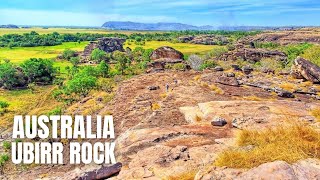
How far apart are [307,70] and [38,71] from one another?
7080 centimetres

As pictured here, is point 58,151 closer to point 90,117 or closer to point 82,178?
point 90,117

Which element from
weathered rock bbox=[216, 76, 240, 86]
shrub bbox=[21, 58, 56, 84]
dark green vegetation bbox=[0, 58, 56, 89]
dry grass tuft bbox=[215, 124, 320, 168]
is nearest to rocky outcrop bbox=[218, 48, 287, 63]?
shrub bbox=[21, 58, 56, 84]

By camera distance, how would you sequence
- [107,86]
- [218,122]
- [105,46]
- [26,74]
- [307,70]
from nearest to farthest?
[218,122] < [307,70] < [107,86] < [26,74] < [105,46]

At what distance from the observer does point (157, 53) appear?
3964 inches

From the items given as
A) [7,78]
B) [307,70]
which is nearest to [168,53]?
[7,78]

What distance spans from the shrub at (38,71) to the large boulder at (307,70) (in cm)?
6862

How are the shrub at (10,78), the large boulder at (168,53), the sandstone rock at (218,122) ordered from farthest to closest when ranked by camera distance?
the large boulder at (168,53), the shrub at (10,78), the sandstone rock at (218,122)

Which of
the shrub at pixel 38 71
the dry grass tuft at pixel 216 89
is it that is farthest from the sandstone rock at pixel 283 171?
the shrub at pixel 38 71

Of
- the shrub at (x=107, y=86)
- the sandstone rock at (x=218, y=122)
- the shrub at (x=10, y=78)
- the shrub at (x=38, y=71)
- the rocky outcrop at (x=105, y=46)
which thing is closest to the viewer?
the sandstone rock at (x=218, y=122)

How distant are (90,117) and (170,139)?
40.7 ft

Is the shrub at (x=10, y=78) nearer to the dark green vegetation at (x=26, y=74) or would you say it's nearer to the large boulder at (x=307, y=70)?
the dark green vegetation at (x=26, y=74)

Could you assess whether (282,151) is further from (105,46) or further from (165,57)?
(105,46)

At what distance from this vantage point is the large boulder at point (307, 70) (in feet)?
106

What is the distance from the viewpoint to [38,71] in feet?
277
